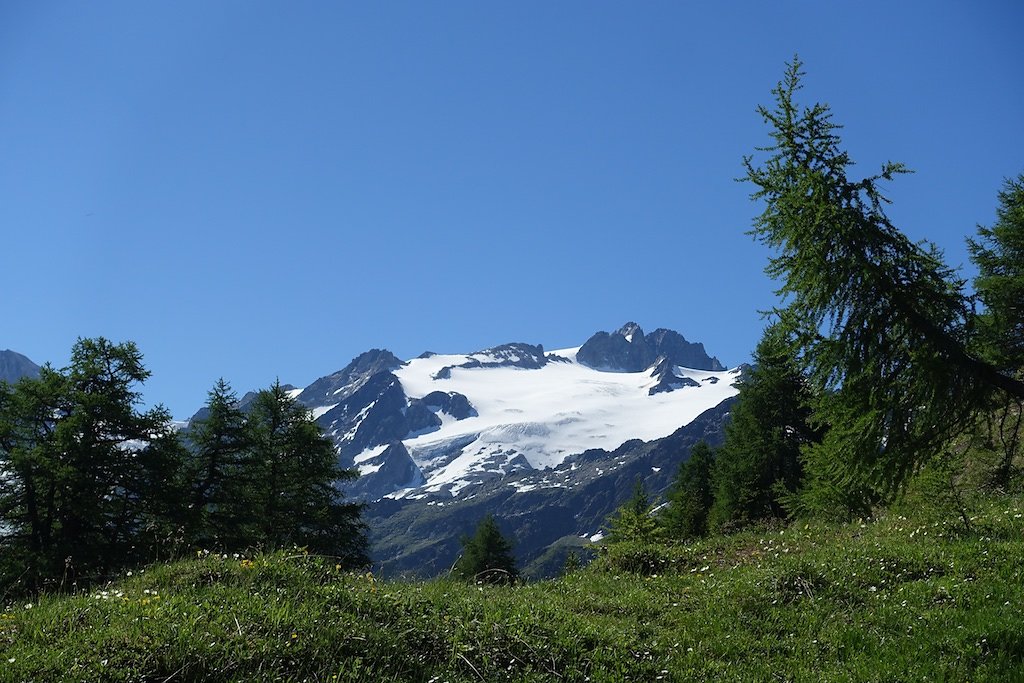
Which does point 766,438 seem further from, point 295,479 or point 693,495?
point 295,479

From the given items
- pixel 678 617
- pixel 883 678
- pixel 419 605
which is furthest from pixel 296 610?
pixel 883 678

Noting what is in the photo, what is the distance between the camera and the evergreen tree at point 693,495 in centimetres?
4353

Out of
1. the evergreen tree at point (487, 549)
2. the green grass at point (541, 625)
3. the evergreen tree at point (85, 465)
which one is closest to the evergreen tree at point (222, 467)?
the evergreen tree at point (85, 465)

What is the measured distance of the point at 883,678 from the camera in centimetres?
746

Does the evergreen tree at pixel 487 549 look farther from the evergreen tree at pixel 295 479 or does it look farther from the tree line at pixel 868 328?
the tree line at pixel 868 328

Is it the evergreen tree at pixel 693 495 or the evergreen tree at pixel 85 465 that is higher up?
the evergreen tree at pixel 85 465

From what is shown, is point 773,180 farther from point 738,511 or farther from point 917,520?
point 738,511

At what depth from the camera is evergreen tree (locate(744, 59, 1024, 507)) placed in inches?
337

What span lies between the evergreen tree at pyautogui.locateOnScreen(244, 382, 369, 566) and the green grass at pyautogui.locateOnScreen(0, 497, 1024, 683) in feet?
68.3

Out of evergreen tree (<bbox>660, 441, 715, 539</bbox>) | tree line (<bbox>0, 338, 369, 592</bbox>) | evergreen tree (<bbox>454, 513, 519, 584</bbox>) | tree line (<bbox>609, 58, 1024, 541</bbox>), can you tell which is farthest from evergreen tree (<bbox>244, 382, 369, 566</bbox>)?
tree line (<bbox>609, 58, 1024, 541</bbox>)

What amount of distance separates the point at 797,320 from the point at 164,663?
817 centimetres

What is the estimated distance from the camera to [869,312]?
28.7 ft

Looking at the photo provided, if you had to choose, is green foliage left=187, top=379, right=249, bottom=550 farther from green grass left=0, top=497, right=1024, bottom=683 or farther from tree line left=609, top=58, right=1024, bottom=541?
tree line left=609, top=58, right=1024, bottom=541

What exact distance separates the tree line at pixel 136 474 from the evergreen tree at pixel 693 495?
2090 centimetres
